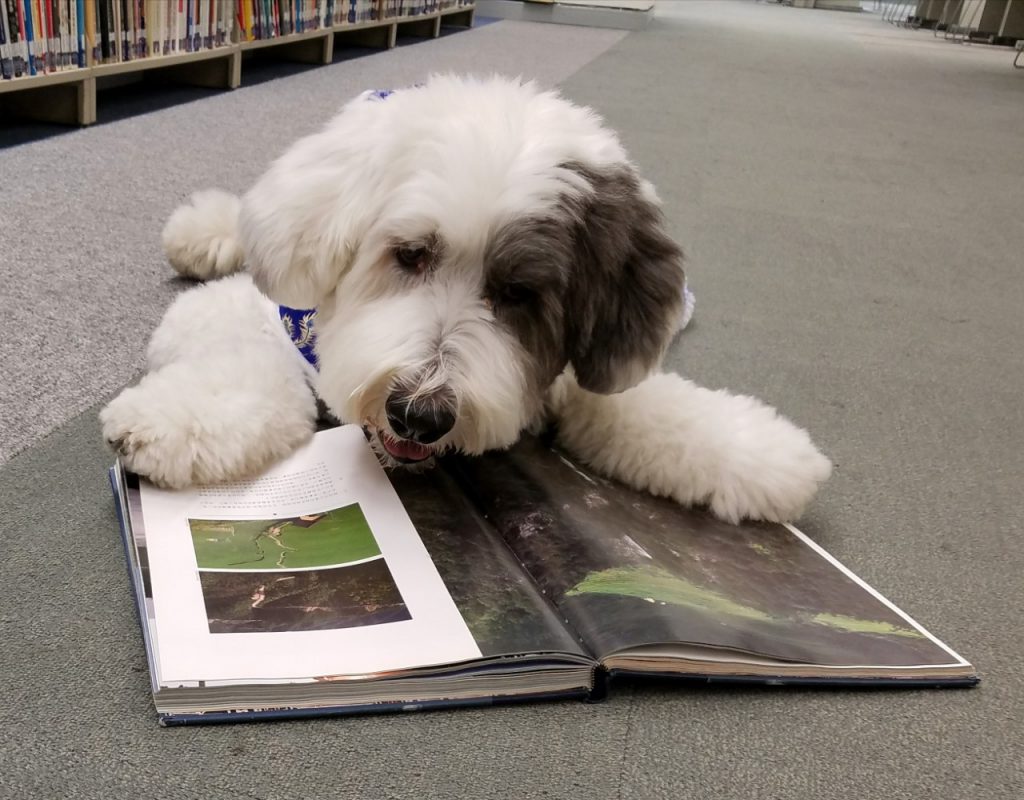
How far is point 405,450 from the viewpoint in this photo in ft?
3.19

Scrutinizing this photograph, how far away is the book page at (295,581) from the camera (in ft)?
2.34

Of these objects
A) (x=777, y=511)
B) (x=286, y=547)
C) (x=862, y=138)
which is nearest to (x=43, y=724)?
(x=286, y=547)

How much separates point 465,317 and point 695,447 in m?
0.33

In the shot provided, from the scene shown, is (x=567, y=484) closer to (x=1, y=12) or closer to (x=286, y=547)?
(x=286, y=547)

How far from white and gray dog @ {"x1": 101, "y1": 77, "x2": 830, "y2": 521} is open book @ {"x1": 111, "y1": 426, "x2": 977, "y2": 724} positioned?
54mm

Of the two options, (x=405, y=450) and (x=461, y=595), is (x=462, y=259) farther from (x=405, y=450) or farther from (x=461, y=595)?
(x=461, y=595)

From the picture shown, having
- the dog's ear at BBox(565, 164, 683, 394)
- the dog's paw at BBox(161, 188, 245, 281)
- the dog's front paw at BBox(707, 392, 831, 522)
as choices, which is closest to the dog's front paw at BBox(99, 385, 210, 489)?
the dog's ear at BBox(565, 164, 683, 394)

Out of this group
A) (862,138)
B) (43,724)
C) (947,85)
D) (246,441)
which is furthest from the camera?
(947,85)

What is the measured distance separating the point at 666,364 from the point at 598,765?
3.05 feet

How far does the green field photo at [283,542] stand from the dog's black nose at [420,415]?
11cm

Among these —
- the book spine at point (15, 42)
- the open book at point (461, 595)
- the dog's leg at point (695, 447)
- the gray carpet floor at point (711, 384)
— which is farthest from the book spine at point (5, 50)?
the dog's leg at point (695, 447)

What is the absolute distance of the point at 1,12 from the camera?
2.36 meters

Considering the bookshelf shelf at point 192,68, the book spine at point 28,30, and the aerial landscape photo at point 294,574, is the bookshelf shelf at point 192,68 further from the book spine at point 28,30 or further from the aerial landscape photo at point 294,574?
the aerial landscape photo at point 294,574

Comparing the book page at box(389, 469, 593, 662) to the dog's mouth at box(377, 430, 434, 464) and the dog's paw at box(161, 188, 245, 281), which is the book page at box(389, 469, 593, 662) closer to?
the dog's mouth at box(377, 430, 434, 464)
